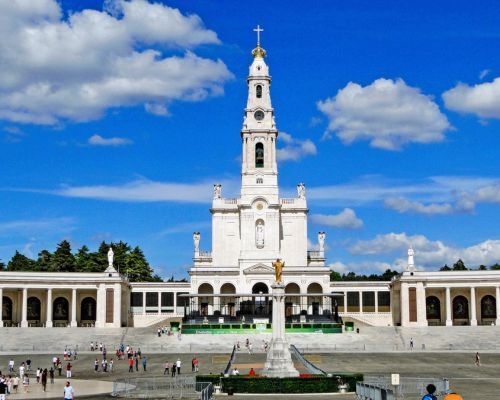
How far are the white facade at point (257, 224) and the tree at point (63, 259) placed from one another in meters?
25.1

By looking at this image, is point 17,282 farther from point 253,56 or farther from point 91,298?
point 253,56

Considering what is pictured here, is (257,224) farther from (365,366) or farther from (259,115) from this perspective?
(365,366)

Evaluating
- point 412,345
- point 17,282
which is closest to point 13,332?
point 17,282

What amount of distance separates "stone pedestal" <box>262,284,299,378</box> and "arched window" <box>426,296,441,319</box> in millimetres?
63224

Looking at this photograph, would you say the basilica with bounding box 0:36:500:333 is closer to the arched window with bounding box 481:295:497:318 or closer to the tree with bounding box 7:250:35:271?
the arched window with bounding box 481:295:497:318

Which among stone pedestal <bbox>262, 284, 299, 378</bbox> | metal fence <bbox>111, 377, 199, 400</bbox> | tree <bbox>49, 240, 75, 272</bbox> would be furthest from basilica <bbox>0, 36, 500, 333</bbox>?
metal fence <bbox>111, 377, 199, 400</bbox>

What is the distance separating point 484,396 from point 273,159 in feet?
242

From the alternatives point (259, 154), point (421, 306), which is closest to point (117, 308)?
point (259, 154)

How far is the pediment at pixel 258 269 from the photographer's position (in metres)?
109

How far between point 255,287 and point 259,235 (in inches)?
281

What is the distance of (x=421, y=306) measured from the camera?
343ft

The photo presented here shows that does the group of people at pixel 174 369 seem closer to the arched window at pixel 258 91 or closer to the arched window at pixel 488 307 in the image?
the arched window at pixel 488 307

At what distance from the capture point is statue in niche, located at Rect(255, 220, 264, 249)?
112 metres

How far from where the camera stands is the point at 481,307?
360 ft
